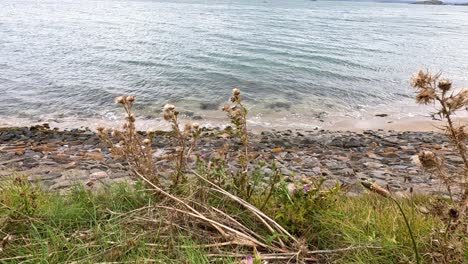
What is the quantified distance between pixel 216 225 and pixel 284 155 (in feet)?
15.9

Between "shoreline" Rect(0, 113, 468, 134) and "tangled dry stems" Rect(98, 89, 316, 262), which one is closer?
"tangled dry stems" Rect(98, 89, 316, 262)

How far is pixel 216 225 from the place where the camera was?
2543 millimetres

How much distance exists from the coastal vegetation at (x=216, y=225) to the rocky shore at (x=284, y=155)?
0.47m

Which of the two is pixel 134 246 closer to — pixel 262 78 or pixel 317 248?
pixel 317 248

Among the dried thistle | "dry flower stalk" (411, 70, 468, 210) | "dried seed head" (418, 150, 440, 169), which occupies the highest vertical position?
"dry flower stalk" (411, 70, 468, 210)

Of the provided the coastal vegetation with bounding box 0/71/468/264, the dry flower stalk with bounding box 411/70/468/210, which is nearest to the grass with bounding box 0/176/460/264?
the coastal vegetation with bounding box 0/71/468/264

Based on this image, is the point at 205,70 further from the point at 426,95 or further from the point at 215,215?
the point at 426,95

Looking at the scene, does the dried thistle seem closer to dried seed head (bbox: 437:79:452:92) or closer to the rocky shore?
the rocky shore

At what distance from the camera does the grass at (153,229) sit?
2305 mm

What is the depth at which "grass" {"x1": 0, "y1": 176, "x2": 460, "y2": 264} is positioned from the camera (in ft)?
7.56

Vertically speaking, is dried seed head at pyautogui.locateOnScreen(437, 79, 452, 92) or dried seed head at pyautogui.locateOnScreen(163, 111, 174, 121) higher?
dried seed head at pyautogui.locateOnScreen(437, 79, 452, 92)

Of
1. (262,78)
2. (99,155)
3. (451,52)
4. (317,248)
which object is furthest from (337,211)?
(451,52)

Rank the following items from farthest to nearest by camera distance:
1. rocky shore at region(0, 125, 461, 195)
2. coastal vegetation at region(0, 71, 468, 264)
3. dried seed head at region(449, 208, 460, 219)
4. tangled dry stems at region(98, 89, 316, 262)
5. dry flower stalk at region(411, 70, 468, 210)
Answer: rocky shore at region(0, 125, 461, 195) < tangled dry stems at region(98, 89, 316, 262) < coastal vegetation at region(0, 71, 468, 264) < dried seed head at region(449, 208, 460, 219) < dry flower stalk at region(411, 70, 468, 210)

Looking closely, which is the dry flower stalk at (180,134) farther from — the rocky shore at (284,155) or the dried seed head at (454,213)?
the dried seed head at (454,213)
